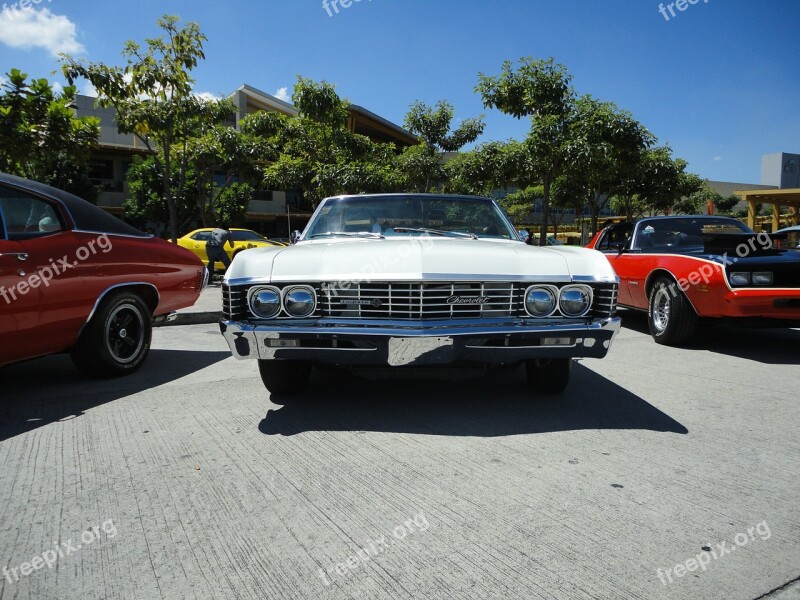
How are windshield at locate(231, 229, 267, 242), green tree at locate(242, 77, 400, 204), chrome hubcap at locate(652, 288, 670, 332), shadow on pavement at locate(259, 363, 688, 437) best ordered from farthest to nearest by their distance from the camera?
1. green tree at locate(242, 77, 400, 204)
2. windshield at locate(231, 229, 267, 242)
3. chrome hubcap at locate(652, 288, 670, 332)
4. shadow on pavement at locate(259, 363, 688, 437)

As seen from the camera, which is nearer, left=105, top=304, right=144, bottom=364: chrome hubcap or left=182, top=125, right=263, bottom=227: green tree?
left=105, top=304, right=144, bottom=364: chrome hubcap

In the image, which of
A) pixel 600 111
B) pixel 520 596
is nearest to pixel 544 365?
pixel 520 596

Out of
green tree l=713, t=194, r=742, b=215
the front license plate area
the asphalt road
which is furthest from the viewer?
green tree l=713, t=194, r=742, b=215

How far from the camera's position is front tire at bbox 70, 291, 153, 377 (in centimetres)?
441

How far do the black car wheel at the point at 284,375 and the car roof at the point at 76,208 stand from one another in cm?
185

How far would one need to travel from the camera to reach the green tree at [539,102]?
14.2 metres

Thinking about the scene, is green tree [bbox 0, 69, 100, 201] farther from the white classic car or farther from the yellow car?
the white classic car

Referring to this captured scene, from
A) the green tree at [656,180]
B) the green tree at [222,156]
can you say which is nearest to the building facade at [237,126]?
the green tree at [222,156]

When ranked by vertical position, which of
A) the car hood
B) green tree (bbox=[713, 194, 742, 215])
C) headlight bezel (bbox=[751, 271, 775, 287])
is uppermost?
green tree (bbox=[713, 194, 742, 215])

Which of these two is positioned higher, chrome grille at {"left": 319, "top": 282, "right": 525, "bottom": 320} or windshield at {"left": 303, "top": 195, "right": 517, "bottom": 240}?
windshield at {"left": 303, "top": 195, "right": 517, "bottom": 240}

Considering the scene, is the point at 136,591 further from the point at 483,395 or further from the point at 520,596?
the point at 483,395

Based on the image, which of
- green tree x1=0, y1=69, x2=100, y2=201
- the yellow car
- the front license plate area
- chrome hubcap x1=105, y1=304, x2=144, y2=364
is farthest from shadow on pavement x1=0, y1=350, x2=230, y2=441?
the yellow car

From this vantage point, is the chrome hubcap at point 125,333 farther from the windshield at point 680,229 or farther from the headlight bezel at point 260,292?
the windshield at point 680,229

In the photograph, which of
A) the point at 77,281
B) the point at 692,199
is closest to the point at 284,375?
the point at 77,281
